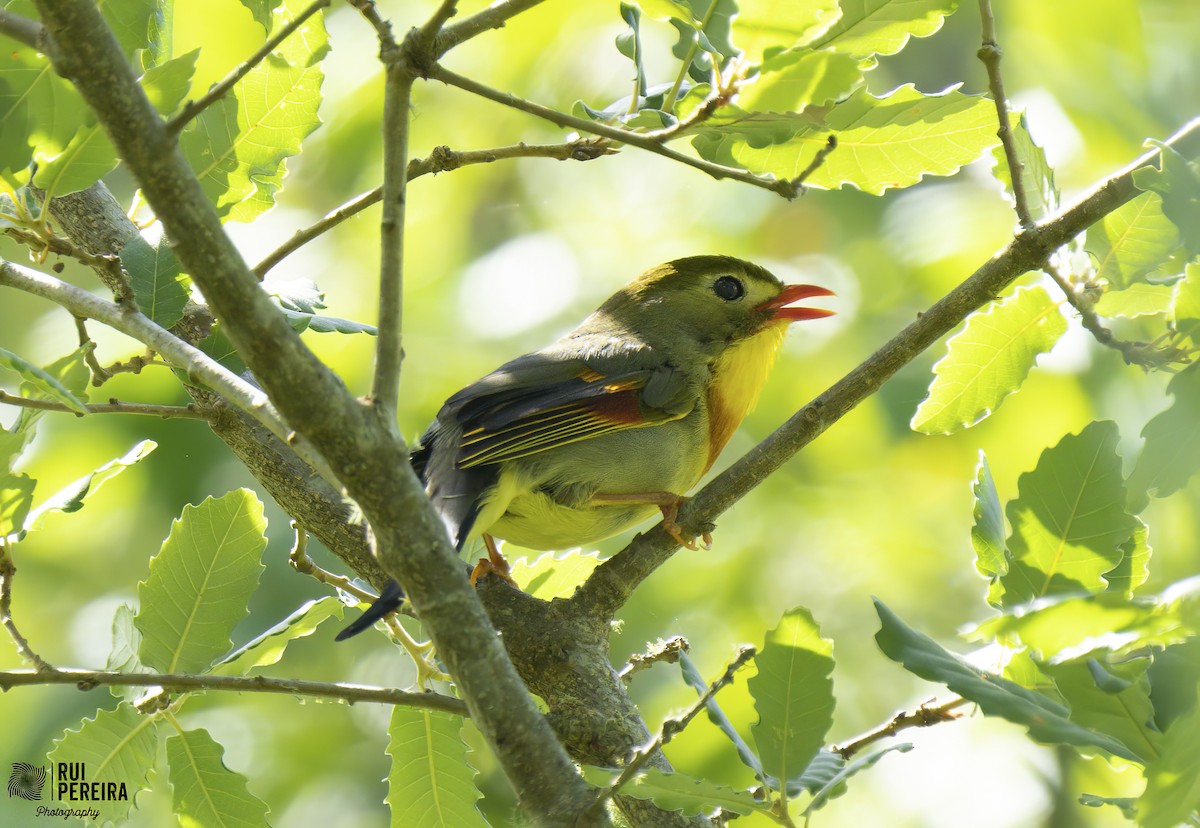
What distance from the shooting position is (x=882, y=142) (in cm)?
236

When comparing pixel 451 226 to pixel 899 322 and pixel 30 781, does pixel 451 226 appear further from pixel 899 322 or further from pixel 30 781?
pixel 30 781

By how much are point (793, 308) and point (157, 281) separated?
2.30 metres

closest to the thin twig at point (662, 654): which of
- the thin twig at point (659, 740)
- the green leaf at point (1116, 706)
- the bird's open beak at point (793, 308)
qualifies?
the thin twig at point (659, 740)

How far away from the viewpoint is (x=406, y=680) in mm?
5430

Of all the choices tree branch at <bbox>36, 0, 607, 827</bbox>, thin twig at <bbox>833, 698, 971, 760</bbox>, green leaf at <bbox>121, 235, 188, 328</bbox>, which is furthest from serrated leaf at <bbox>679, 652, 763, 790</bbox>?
green leaf at <bbox>121, 235, 188, 328</bbox>

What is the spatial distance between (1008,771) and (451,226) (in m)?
3.95

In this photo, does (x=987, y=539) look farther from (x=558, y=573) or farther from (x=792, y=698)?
(x=558, y=573)

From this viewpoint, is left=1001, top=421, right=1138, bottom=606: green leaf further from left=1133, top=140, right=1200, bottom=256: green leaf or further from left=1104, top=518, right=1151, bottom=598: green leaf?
left=1133, top=140, right=1200, bottom=256: green leaf

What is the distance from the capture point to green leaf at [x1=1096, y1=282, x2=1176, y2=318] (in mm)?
2445

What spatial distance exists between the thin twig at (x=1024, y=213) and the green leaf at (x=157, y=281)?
1.70 m

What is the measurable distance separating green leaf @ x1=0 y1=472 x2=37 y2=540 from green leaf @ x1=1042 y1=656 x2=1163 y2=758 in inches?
74.1

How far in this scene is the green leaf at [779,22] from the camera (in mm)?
1829

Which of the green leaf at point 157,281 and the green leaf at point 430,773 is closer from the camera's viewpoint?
the green leaf at point 157,281

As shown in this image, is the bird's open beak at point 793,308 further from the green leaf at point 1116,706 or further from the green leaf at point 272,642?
the green leaf at point 1116,706
